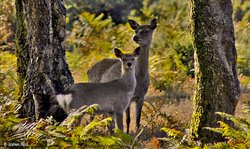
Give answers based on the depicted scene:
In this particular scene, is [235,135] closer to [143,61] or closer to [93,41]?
[143,61]

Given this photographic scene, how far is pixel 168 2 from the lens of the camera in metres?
22.0

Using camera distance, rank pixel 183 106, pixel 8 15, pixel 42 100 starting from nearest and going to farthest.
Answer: pixel 42 100, pixel 183 106, pixel 8 15

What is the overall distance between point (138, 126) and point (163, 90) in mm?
3159

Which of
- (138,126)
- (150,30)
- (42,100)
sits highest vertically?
(150,30)

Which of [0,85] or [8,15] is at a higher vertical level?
[8,15]

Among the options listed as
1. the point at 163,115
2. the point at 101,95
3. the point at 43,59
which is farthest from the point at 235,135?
the point at 43,59

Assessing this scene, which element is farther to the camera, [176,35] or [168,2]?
[168,2]

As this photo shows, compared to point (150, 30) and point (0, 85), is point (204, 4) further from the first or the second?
point (0, 85)

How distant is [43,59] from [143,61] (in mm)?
2112

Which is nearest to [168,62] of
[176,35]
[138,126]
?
[176,35]

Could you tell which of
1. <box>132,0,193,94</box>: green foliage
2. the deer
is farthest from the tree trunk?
<box>132,0,193,94</box>: green foliage

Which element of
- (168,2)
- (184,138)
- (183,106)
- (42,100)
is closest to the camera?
(184,138)

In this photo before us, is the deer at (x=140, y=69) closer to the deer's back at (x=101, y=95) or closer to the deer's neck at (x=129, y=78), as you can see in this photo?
the deer's neck at (x=129, y=78)

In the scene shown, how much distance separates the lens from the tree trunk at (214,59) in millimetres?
7160
